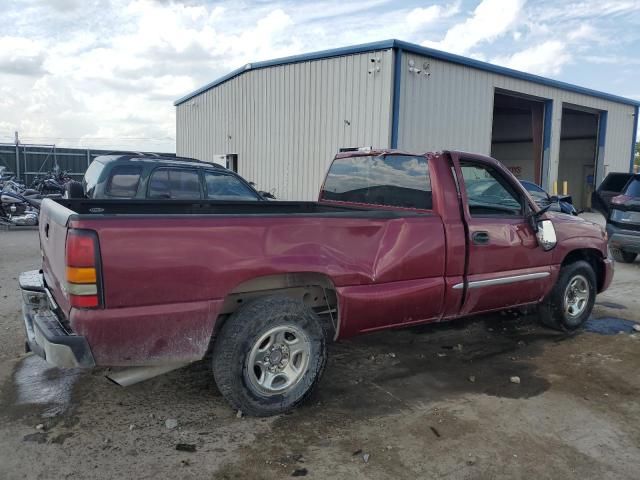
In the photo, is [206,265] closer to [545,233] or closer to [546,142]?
[545,233]

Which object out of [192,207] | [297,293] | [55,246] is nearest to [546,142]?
[192,207]

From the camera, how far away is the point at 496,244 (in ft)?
15.5

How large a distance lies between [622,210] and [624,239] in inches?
20.5

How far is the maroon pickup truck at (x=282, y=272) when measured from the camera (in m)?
3.06

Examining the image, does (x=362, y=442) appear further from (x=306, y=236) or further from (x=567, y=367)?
(x=567, y=367)

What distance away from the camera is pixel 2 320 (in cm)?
565

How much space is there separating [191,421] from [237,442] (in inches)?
17.3

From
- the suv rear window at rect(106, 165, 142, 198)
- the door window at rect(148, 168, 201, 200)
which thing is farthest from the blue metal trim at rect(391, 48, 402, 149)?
the suv rear window at rect(106, 165, 142, 198)

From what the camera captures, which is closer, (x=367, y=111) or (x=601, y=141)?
(x=367, y=111)

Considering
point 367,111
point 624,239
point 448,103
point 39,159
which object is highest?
point 448,103

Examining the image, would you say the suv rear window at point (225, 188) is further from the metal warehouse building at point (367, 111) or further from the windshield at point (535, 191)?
the windshield at point (535, 191)

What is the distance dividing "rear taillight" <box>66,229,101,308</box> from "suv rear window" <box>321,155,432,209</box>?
104 inches

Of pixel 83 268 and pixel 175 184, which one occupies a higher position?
pixel 175 184

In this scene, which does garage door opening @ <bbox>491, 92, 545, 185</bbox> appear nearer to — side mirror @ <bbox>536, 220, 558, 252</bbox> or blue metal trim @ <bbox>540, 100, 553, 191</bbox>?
blue metal trim @ <bbox>540, 100, 553, 191</bbox>
